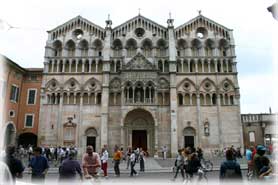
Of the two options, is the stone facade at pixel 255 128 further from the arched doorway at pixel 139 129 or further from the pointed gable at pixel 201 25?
the arched doorway at pixel 139 129

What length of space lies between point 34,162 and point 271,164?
27.8 feet

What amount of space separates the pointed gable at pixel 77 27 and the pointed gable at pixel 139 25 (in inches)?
107

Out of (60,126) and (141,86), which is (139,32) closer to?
(141,86)

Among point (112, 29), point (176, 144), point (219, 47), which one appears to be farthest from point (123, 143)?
point (219, 47)

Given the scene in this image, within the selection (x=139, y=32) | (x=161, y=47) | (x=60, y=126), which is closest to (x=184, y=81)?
(x=161, y=47)

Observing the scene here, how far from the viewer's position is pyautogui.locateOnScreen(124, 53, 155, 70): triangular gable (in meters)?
35.2

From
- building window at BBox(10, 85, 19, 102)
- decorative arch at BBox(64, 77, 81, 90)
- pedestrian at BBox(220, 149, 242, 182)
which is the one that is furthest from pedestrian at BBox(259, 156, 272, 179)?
building window at BBox(10, 85, 19, 102)

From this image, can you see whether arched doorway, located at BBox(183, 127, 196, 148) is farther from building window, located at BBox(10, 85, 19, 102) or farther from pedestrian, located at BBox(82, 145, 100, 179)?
pedestrian, located at BBox(82, 145, 100, 179)

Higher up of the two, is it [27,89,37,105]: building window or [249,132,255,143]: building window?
[27,89,37,105]: building window

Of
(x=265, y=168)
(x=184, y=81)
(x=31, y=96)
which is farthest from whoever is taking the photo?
(x=31, y=96)

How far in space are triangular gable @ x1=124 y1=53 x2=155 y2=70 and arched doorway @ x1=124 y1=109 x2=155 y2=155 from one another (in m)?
6.59

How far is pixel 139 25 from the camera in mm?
38375

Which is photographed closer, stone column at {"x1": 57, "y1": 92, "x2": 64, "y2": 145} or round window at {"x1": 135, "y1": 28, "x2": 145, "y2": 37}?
stone column at {"x1": 57, "y1": 92, "x2": 64, "y2": 145}

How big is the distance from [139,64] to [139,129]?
10009mm
